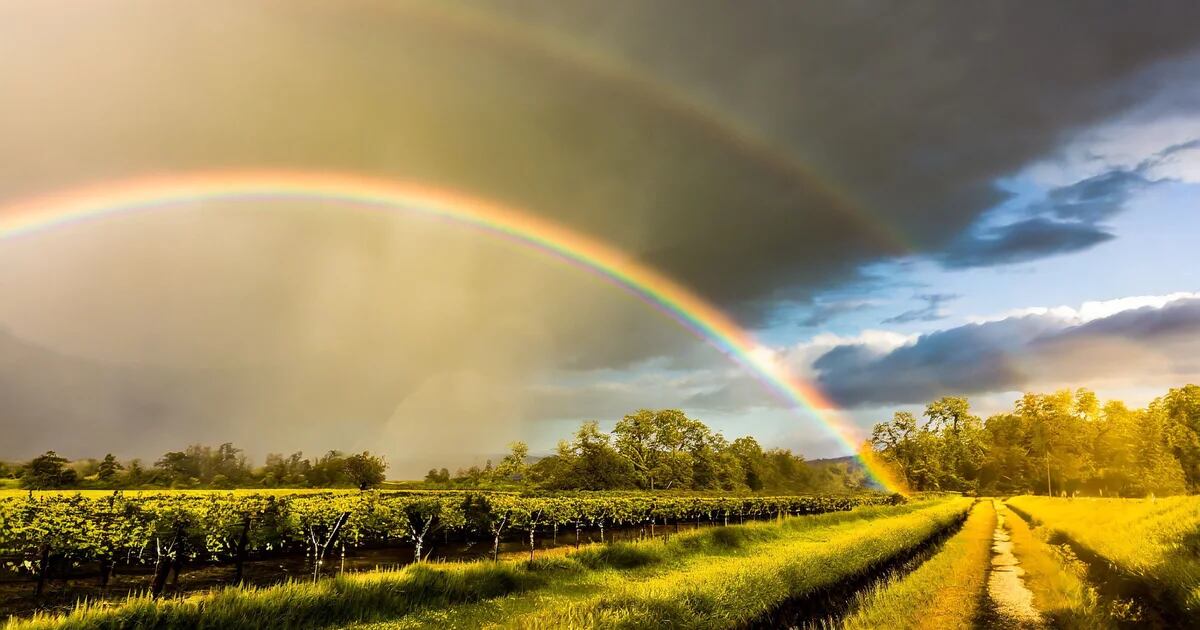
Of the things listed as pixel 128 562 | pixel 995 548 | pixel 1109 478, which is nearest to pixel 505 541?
pixel 128 562

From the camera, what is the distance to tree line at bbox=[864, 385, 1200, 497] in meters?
89.2

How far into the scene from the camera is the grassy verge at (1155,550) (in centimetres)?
1751

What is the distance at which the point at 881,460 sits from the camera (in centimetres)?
16575

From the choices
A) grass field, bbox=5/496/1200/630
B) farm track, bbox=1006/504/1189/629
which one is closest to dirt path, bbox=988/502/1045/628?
grass field, bbox=5/496/1200/630

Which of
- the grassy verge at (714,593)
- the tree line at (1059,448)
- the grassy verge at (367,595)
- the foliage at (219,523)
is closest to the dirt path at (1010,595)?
the grassy verge at (714,593)

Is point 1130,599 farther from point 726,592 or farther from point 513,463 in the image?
point 513,463

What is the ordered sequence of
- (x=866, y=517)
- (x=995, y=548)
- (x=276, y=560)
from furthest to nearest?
(x=866, y=517) → (x=995, y=548) → (x=276, y=560)

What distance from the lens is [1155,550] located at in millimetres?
21688

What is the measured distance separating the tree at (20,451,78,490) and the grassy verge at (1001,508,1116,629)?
374 ft

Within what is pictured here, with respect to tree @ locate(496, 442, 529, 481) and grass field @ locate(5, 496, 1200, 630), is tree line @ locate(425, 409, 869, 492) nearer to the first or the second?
tree @ locate(496, 442, 529, 481)

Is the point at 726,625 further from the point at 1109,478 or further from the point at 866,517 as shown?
the point at 1109,478

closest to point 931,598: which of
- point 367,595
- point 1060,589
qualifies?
point 1060,589

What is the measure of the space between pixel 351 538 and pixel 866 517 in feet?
167

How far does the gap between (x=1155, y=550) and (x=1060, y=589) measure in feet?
11.4
